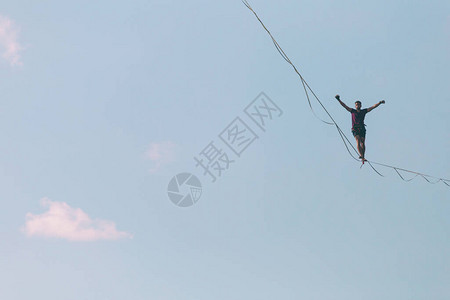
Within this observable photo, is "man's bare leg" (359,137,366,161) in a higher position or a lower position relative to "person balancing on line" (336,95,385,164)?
lower

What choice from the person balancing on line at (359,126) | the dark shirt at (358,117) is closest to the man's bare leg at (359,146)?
the person balancing on line at (359,126)

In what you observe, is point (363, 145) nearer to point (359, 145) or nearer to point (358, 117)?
point (359, 145)

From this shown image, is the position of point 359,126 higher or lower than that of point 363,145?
higher

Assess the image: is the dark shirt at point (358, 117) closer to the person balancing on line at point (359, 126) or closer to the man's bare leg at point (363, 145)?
the person balancing on line at point (359, 126)

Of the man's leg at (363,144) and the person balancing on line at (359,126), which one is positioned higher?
the person balancing on line at (359,126)

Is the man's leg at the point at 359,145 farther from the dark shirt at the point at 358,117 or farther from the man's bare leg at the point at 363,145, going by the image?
the dark shirt at the point at 358,117

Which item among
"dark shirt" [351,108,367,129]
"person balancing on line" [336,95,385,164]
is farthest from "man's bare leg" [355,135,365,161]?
"dark shirt" [351,108,367,129]

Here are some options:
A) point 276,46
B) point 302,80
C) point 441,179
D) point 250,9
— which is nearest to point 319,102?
point 302,80

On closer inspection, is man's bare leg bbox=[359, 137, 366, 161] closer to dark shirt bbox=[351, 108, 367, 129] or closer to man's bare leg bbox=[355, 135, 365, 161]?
man's bare leg bbox=[355, 135, 365, 161]

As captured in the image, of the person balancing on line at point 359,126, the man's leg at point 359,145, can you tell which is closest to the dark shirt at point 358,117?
the person balancing on line at point 359,126

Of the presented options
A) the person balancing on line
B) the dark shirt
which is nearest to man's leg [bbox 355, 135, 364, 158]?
the person balancing on line

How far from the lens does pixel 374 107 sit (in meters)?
19.2

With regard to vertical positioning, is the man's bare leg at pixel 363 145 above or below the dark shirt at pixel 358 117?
below

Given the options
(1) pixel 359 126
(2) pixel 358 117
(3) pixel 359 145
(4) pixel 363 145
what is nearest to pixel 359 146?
(3) pixel 359 145
